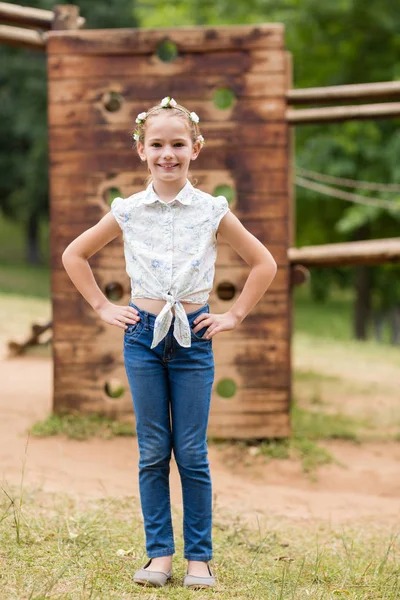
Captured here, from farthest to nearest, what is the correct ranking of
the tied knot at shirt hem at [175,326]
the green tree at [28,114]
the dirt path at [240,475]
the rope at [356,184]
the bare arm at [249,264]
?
the green tree at [28,114] → the rope at [356,184] → the dirt path at [240,475] → the bare arm at [249,264] → the tied knot at shirt hem at [175,326]

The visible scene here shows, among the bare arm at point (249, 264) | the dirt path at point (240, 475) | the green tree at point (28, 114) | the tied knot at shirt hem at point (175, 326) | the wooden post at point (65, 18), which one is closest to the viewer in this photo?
the tied knot at shirt hem at point (175, 326)

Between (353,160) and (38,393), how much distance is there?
811 cm

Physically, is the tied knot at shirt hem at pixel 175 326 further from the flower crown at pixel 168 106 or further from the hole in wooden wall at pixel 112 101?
the hole in wooden wall at pixel 112 101

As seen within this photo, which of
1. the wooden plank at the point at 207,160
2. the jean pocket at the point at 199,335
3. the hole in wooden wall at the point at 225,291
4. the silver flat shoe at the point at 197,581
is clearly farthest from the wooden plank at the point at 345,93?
the silver flat shoe at the point at 197,581

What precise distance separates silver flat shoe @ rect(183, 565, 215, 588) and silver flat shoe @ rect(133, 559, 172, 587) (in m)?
0.07

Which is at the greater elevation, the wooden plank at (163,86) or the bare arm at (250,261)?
the wooden plank at (163,86)

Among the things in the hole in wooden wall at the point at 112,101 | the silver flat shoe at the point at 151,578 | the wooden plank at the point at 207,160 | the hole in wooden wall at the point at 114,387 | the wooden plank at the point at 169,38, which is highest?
the wooden plank at the point at 169,38

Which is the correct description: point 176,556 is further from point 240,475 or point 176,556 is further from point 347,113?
point 347,113

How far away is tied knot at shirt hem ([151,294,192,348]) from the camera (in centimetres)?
266

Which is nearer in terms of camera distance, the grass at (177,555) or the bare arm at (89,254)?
the grass at (177,555)

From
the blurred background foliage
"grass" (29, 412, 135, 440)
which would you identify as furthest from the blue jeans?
the blurred background foliage

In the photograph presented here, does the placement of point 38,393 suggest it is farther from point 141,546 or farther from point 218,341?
point 141,546

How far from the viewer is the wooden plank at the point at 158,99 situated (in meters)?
5.23

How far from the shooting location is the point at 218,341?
533cm
